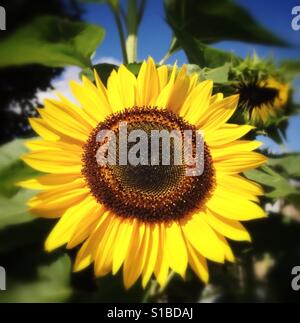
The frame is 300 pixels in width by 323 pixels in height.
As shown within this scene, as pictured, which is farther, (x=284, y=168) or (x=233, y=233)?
(x=284, y=168)

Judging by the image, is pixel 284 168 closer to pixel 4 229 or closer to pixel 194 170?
pixel 194 170

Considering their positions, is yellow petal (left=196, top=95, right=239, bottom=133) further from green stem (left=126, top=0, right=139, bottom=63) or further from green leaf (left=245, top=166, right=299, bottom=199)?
green stem (left=126, top=0, right=139, bottom=63)

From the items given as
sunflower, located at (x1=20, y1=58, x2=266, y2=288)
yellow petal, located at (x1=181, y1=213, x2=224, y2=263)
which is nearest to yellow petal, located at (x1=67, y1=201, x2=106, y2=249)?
sunflower, located at (x1=20, y1=58, x2=266, y2=288)

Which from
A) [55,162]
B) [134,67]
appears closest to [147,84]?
[134,67]

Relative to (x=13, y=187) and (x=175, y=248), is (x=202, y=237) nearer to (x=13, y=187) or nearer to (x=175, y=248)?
(x=175, y=248)

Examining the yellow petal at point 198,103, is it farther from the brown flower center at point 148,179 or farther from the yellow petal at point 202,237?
the yellow petal at point 202,237
